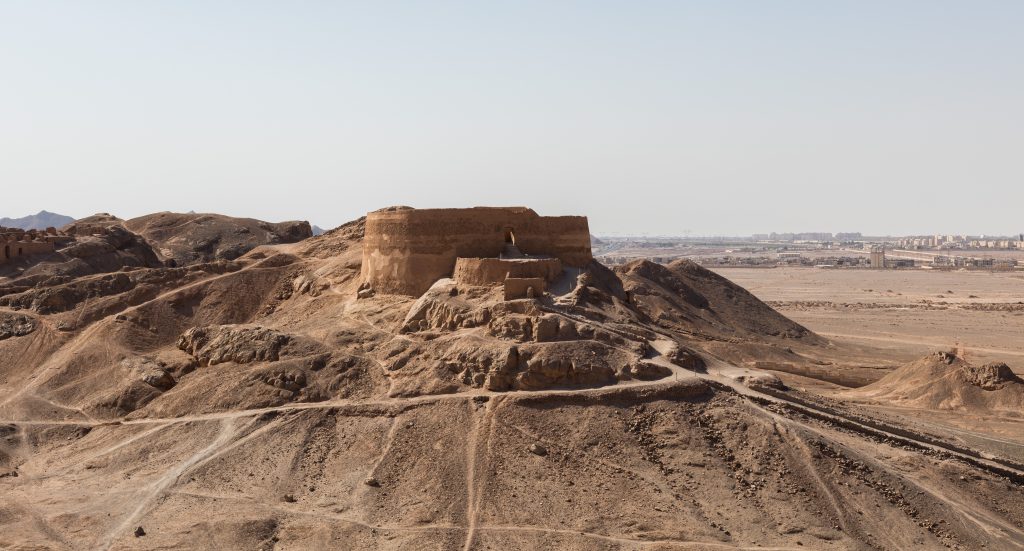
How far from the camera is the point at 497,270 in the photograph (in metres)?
31.7

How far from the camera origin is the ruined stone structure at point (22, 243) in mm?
50562

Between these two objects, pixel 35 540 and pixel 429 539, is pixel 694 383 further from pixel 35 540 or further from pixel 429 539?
pixel 35 540

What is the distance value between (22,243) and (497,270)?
33653mm

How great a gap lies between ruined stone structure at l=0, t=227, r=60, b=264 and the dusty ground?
49165 mm

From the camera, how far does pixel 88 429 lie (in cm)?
3000

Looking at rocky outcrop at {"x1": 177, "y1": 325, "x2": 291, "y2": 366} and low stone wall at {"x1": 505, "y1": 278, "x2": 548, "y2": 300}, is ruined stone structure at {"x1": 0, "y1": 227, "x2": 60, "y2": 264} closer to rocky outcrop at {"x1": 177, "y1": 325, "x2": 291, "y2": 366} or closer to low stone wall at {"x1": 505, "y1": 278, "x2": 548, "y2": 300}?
rocky outcrop at {"x1": 177, "y1": 325, "x2": 291, "y2": 366}

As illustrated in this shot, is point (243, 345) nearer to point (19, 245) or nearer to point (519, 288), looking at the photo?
point (519, 288)

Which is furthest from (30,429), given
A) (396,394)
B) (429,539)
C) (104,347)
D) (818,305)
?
(818,305)

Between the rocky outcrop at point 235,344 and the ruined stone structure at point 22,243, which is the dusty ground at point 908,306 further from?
the ruined stone structure at point 22,243

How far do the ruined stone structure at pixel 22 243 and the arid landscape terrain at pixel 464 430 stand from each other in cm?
1124

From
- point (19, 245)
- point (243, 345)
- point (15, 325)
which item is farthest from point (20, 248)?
point (243, 345)

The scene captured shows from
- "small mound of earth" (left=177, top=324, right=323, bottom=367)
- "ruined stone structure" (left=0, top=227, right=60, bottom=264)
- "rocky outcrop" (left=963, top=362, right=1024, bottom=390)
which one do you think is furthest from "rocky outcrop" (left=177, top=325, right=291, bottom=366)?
"rocky outcrop" (left=963, top=362, right=1024, bottom=390)

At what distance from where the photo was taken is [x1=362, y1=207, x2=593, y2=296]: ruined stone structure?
34.4 m

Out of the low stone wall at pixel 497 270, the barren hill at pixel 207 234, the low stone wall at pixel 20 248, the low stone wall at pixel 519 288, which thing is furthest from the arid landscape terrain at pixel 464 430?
the barren hill at pixel 207 234
